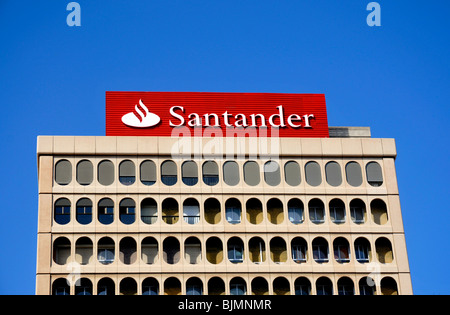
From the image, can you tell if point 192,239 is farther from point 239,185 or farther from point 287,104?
point 287,104

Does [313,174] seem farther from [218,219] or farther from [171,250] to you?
[171,250]

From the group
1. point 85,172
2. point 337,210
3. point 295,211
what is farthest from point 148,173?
point 337,210

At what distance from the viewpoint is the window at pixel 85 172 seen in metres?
82.8

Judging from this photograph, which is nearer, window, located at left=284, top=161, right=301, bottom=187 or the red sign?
window, located at left=284, top=161, right=301, bottom=187

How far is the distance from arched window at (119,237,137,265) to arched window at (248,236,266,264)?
1017 cm

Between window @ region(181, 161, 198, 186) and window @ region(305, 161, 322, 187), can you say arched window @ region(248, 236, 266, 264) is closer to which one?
window @ region(305, 161, 322, 187)

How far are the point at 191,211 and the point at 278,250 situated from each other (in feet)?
27.7

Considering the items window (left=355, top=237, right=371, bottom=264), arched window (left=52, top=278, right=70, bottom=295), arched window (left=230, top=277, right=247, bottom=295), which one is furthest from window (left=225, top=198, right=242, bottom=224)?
arched window (left=52, top=278, right=70, bottom=295)

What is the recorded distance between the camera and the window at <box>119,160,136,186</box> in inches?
3280

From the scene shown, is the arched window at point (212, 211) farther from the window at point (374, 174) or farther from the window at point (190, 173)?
the window at point (374, 174)

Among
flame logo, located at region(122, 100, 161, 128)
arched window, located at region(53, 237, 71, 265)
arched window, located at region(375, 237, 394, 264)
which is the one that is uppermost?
flame logo, located at region(122, 100, 161, 128)

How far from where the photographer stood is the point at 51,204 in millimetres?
81125
